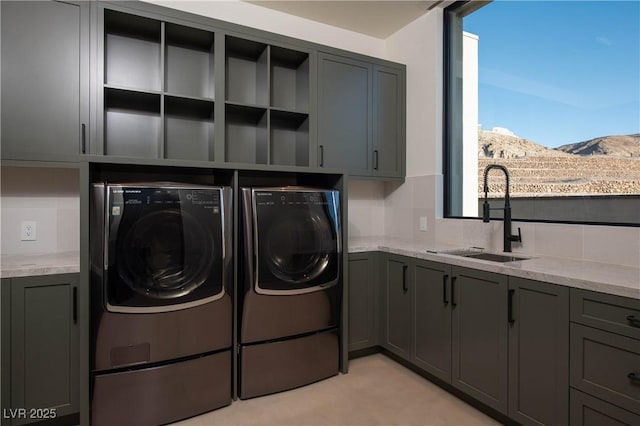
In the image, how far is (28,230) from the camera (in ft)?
7.21

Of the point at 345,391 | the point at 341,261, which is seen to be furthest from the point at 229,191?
the point at 345,391

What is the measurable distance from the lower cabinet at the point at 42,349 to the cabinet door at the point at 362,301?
1688 millimetres

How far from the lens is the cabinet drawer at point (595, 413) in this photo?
54.4 inches

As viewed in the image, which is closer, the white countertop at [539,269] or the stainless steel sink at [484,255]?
the white countertop at [539,269]

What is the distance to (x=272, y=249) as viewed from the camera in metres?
2.13

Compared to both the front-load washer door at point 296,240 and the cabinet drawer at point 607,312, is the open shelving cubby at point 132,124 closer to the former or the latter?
the front-load washer door at point 296,240

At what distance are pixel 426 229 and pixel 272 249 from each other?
1.47 metres

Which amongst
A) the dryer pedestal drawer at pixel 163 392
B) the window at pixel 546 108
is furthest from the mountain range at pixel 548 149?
the dryer pedestal drawer at pixel 163 392

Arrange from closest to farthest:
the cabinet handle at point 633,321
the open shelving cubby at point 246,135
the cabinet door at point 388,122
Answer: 1. the cabinet handle at point 633,321
2. the open shelving cubby at point 246,135
3. the cabinet door at point 388,122

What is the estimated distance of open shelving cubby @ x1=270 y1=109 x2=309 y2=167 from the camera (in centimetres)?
284

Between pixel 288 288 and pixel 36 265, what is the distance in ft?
4.31

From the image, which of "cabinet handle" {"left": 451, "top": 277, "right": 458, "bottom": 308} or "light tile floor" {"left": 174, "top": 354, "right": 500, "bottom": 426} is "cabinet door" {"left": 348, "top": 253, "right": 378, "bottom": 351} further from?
"cabinet handle" {"left": 451, "top": 277, "right": 458, "bottom": 308}

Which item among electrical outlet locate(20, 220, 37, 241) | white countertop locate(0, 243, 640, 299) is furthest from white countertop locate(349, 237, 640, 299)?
electrical outlet locate(20, 220, 37, 241)

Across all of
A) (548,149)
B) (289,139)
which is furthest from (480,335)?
(289,139)
